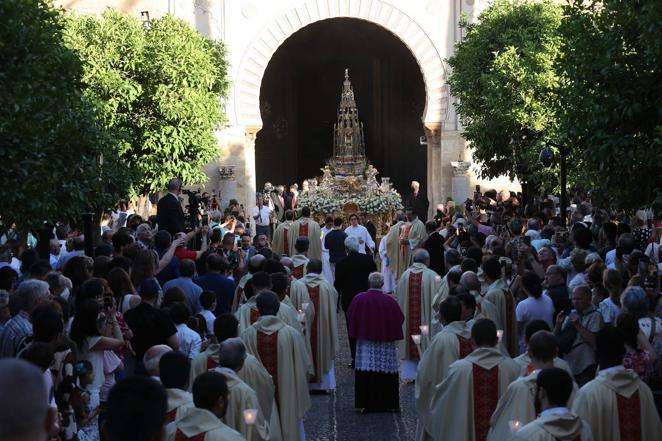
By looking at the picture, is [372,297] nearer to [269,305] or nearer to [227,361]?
[269,305]

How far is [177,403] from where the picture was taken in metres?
7.27

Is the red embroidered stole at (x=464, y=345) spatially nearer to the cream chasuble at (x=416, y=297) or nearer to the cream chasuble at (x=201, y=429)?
the cream chasuble at (x=201, y=429)

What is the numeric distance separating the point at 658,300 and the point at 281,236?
1108 centimetres

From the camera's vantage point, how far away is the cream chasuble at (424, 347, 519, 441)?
868 centimetres

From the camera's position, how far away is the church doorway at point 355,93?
39656 millimetres

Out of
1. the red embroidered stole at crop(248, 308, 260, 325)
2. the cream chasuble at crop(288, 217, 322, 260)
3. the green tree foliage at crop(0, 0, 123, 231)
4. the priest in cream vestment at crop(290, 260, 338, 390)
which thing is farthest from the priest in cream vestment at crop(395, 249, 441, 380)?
the cream chasuble at crop(288, 217, 322, 260)

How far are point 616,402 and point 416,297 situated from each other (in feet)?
22.4

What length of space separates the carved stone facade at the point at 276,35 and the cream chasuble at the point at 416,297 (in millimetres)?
17978

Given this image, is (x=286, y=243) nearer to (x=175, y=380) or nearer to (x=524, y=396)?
(x=524, y=396)

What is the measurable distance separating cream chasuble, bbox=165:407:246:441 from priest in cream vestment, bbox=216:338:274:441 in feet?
2.99

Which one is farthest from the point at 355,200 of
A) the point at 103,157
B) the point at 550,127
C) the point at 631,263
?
the point at 631,263

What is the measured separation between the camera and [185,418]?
6.73 m

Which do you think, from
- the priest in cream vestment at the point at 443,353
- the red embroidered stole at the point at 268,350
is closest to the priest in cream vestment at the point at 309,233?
the red embroidered stole at the point at 268,350

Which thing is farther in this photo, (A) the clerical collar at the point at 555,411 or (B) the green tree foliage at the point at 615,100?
(B) the green tree foliage at the point at 615,100
